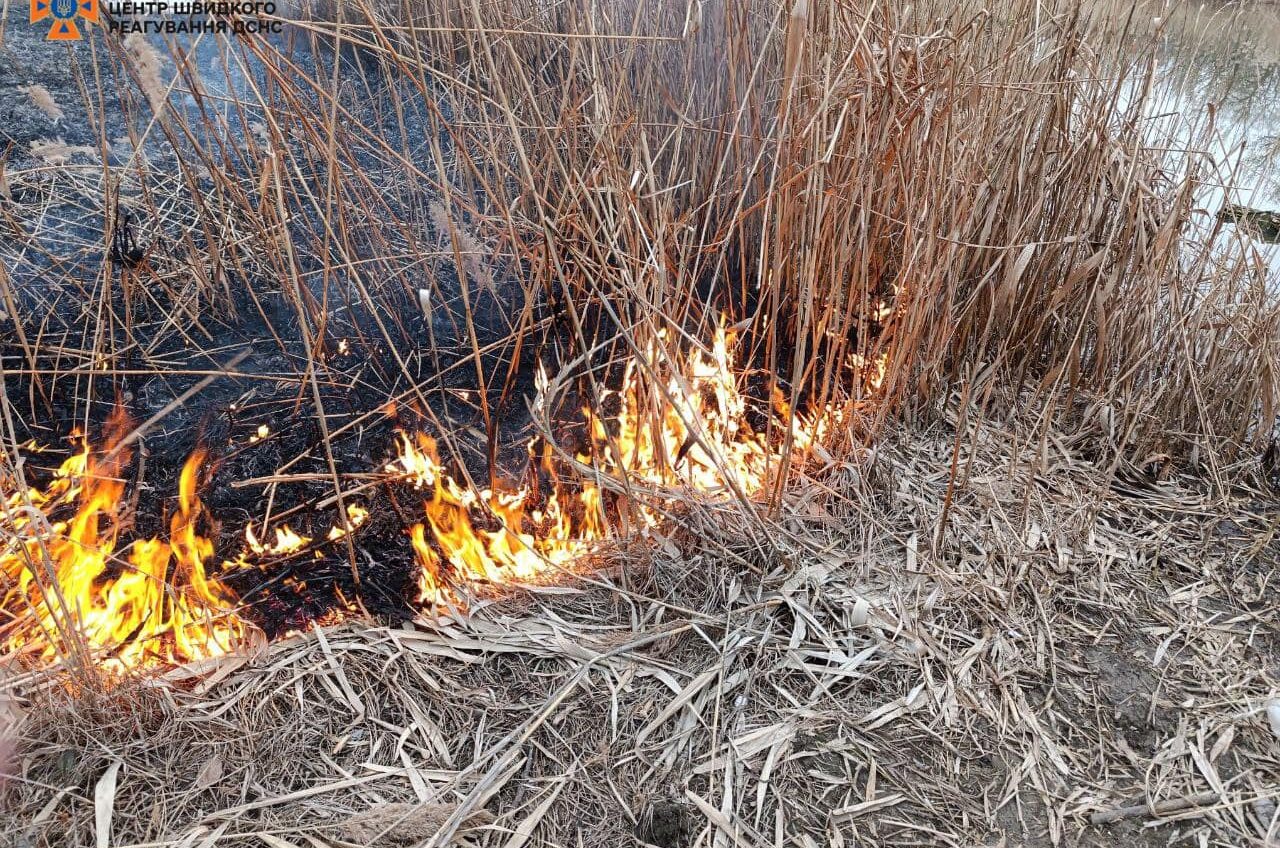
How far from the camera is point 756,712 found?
133 centimetres

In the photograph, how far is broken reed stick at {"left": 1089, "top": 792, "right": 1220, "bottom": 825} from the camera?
1204mm

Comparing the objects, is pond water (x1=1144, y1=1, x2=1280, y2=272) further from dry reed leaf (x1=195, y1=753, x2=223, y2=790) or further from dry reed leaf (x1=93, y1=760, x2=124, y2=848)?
dry reed leaf (x1=93, y1=760, x2=124, y2=848)

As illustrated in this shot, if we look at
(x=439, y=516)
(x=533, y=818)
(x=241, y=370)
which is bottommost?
(x=533, y=818)

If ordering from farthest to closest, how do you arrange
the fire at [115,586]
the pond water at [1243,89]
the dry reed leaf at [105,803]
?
the pond water at [1243,89]
the fire at [115,586]
the dry reed leaf at [105,803]

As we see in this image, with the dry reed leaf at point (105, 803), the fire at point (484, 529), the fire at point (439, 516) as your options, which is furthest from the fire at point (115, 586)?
the fire at point (484, 529)

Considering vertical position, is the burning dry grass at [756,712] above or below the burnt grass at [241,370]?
below

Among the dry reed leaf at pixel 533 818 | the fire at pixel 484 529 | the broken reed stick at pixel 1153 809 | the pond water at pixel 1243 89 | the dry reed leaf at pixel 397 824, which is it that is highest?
the pond water at pixel 1243 89

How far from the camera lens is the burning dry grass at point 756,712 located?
119cm

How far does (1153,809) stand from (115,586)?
1803 millimetres

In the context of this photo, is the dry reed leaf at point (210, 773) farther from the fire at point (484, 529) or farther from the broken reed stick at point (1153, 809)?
the broken reed stick at point (1153, 809)

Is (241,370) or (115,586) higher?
(241,370)

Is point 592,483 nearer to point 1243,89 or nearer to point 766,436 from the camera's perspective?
point 766,436

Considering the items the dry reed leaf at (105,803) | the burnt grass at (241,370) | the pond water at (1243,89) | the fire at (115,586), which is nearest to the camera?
the dry reed leaf at (105,803)

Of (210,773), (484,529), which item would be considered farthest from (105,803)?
(484,529)
